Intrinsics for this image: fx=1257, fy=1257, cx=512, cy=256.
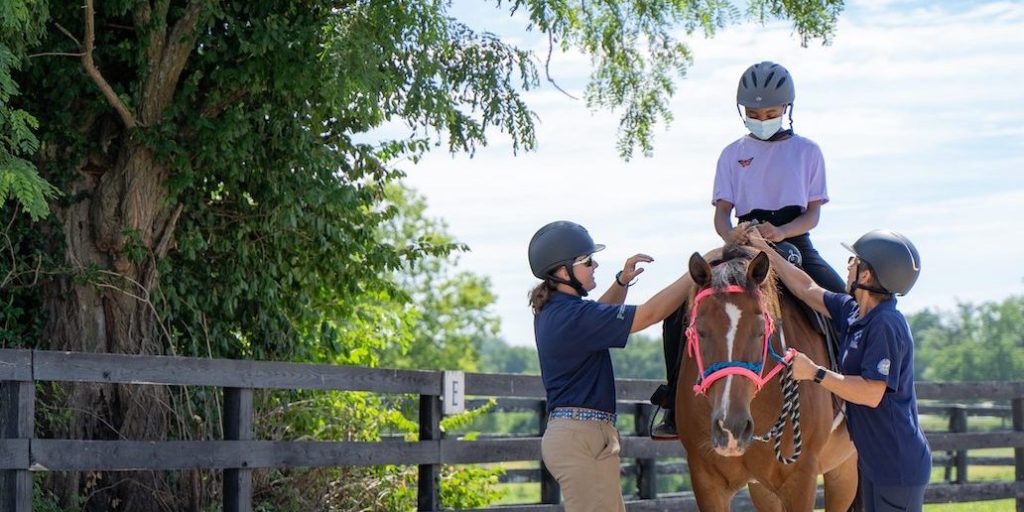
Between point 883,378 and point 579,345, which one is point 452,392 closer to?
point 579,345

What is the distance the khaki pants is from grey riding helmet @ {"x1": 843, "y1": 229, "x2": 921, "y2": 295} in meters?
1.31

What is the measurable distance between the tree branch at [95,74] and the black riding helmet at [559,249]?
415 centimetres

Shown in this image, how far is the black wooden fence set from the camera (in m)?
6.62

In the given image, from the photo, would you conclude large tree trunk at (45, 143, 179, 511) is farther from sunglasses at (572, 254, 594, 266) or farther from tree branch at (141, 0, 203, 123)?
sunglasses at (572, 254, 594, 266)

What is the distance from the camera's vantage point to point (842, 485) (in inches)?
278

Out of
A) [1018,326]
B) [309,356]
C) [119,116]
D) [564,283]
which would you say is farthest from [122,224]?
[1018,326]

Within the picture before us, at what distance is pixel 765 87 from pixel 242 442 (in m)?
3.74

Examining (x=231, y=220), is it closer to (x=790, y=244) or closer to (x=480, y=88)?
(x=480, y=88)

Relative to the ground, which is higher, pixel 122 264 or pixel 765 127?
pixel 765 127

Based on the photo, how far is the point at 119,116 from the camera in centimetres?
932

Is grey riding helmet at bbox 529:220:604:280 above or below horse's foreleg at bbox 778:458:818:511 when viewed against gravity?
above

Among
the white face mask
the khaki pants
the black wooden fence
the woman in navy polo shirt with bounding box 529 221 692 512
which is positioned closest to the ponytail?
the woman in navy polo shirt with bounding box 529 221 692 512

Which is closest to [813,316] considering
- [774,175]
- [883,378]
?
[774,175]

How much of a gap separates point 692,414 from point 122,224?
501 centimetres
